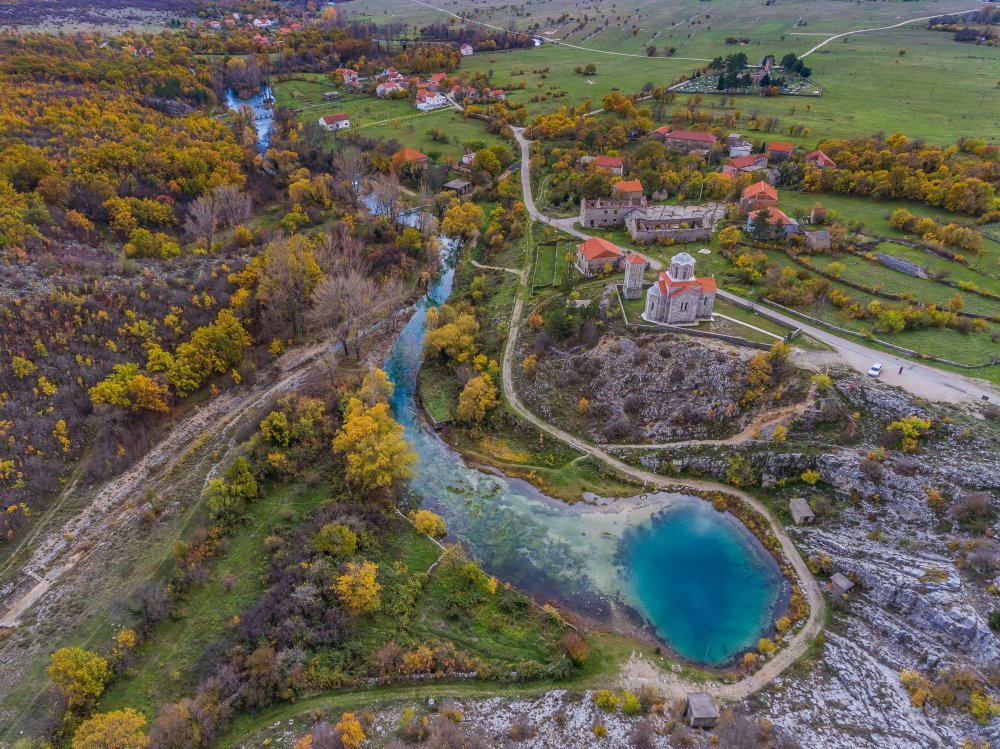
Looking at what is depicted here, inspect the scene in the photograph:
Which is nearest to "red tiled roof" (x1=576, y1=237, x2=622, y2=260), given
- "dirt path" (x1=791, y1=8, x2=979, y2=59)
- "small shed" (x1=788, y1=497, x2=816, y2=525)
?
"small shed" (x1=788, y1=497, x2=816, y2=525)

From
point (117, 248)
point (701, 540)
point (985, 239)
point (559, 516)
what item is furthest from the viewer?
point (117, 248)

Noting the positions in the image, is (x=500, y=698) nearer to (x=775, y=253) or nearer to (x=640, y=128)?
(x=775, y=253)

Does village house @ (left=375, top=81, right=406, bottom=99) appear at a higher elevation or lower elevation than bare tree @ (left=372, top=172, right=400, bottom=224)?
higher

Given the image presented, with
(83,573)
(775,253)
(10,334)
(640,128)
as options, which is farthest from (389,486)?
(640,128)

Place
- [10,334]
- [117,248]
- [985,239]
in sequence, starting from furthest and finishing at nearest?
[117,248], [985,239], [10,334]

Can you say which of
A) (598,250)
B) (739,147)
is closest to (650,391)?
(598,250)

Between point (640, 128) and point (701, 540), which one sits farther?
point (640, 128)

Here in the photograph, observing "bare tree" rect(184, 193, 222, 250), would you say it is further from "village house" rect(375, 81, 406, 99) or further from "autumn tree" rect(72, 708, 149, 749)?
"village house" rect(375, 81, 406, 99)
